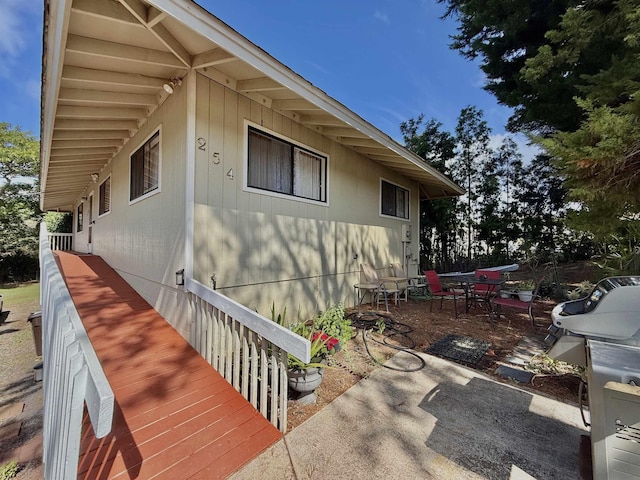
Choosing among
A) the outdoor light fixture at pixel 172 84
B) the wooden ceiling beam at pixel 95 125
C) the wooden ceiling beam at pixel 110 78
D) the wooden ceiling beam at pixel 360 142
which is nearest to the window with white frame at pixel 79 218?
the wooden ceiling beam at pixel 95 125

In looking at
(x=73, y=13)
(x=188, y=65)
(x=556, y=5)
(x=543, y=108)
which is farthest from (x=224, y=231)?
(x=556, y=5)

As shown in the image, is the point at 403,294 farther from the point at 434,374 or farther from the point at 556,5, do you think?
the point at 556,5

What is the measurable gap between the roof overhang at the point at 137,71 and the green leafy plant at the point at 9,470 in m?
3.46

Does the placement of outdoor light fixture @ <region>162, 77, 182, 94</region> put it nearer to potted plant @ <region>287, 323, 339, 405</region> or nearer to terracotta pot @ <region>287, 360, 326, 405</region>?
potted plant @ <region>287, 323, 339, 405</region>

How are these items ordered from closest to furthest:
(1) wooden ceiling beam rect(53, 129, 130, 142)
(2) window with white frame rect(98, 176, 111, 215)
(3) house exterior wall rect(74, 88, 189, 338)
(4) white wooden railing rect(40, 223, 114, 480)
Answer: (4) white wooden railing rect(40, 223, 114, 480)
(3) house exterior wall rect(74, 88, 189, 338)
(1) wooden ceiling beam rect(53, 129, 130, 142)
(2) window with white frame rect(98, 176, 111, 215)

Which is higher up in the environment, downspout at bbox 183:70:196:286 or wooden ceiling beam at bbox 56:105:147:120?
wooden ceiling beam at bbox 56:105:147:120

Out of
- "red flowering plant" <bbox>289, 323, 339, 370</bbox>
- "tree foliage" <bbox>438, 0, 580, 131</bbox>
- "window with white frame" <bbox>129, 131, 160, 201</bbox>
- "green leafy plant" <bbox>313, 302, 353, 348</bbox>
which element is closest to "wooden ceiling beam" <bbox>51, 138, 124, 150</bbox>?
"window with white frame" <bbox>129, 131, 160, 201</bbox>

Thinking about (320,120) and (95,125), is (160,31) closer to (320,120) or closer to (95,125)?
(320,120)

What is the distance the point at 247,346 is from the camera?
2.39 meters

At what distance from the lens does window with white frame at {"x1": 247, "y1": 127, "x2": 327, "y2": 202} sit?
4.04 meters

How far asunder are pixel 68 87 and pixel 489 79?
29.4 ft

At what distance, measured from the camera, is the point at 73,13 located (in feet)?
7.64

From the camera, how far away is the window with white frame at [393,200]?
23.8ft

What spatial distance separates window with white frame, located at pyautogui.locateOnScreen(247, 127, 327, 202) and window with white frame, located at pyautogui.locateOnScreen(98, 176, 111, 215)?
464 cm
